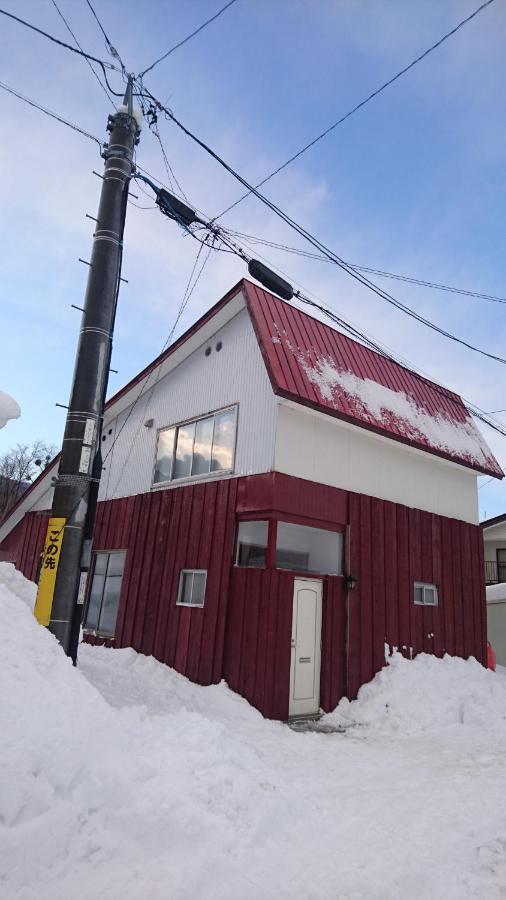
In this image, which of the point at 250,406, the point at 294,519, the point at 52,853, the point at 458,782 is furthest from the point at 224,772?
the point at 250,406

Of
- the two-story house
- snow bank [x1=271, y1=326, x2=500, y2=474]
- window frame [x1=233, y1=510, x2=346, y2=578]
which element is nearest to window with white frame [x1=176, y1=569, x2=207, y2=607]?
the two-story house

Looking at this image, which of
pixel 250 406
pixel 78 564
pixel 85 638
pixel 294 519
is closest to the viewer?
pixel 78 564

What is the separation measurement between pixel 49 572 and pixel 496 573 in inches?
777

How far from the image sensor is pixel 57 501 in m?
7.52

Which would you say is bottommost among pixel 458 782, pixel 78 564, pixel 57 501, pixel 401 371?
pixel 458 782

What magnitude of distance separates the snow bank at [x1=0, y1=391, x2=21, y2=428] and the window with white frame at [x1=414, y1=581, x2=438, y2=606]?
8.94m

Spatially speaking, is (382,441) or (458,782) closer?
(458,782)

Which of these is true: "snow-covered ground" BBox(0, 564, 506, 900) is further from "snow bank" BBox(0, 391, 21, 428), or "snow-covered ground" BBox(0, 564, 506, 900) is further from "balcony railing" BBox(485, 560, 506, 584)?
"balcony railing" BBox(485, 560, 506, 584)

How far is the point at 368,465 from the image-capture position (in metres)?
11.7

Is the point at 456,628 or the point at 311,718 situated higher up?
the point at 456,628

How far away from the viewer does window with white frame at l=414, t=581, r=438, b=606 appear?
12115 millimetres

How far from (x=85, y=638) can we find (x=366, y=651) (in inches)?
287

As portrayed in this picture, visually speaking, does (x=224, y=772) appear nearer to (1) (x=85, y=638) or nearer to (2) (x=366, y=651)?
(2) (x=366, y=651)

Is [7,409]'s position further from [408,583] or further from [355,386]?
[408,583]
